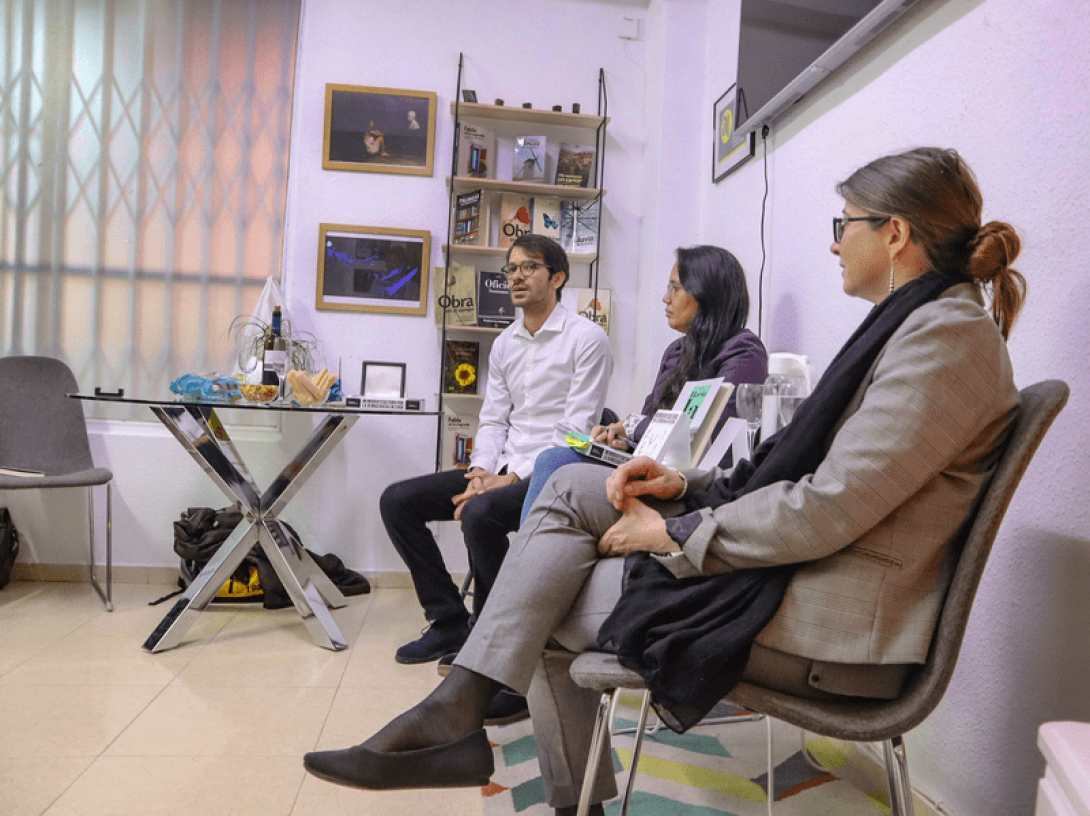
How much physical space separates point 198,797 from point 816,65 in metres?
2.27

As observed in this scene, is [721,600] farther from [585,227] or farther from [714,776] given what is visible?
[585,227]

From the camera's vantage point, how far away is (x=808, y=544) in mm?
1060

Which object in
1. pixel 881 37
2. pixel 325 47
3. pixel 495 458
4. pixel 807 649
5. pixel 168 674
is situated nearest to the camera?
pixel 807 649

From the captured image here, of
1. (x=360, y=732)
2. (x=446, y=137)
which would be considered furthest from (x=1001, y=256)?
(x=446, y=137)

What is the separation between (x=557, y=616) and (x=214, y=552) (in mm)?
2170

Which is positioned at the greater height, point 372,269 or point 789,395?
point 372,269

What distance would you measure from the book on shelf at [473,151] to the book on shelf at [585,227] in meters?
0.45

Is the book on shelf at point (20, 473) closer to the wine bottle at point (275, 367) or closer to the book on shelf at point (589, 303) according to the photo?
the wine bottle at point (275, 367)

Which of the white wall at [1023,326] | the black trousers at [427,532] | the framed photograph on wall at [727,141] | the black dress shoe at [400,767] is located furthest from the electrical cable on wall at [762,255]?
the black dress shoe at [400,767]

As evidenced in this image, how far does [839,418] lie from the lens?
116 centimetres

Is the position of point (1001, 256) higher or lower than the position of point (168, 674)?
higher

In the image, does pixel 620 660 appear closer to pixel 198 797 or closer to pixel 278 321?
pixel 198 797

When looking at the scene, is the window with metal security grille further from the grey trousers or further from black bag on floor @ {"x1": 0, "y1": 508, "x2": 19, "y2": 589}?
the grey trousers

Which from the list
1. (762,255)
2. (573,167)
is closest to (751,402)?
(762,255)
